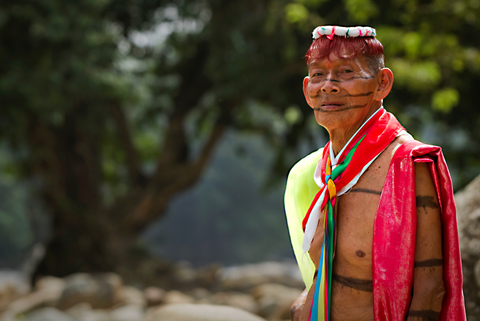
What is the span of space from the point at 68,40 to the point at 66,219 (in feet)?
12.4

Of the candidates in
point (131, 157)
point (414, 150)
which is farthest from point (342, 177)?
point (131, 157)

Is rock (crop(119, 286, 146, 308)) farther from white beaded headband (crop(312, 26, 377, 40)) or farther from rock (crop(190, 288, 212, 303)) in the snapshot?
white beaded headband (crop(312, 26, 377, 40))

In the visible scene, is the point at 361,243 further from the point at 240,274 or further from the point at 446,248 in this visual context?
the point at 240,274

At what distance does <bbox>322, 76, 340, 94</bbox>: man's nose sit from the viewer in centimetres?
137

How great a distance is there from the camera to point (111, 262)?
357 inches

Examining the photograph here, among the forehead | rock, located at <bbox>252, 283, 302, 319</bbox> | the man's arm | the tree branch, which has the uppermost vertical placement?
the tree branch

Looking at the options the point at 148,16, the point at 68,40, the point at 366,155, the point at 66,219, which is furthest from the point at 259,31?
the point at 366,155

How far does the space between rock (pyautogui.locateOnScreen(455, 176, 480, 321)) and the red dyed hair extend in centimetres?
126

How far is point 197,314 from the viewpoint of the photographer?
311cm

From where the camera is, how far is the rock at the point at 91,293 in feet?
22.1

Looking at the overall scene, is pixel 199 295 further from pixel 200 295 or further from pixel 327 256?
pixel 327 256

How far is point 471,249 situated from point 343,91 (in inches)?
52.7

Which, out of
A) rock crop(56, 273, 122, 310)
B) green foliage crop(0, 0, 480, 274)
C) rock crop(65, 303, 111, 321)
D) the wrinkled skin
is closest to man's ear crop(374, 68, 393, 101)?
the wrinkled skin

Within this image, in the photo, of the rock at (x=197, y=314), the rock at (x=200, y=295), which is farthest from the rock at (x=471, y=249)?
the rock at (x=200, y=295)
